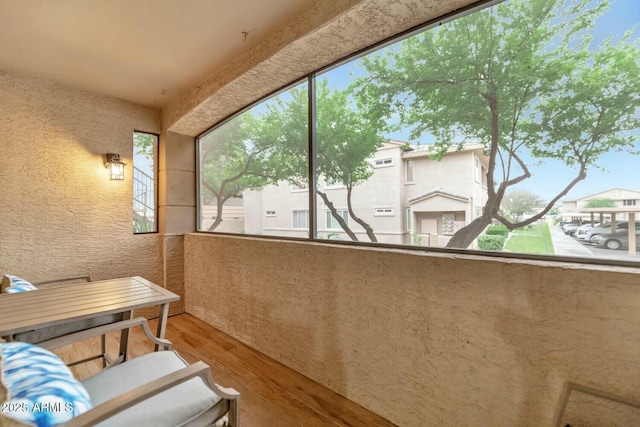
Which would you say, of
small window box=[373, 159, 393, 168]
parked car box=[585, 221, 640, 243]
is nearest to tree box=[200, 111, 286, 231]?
small window box=[373, 159, 393, 168]

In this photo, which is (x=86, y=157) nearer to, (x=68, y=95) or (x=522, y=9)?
(x=68, y=95)

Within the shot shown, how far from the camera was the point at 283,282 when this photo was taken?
216 centimetres

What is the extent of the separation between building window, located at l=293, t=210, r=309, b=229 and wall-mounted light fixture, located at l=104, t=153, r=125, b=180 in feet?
7.32

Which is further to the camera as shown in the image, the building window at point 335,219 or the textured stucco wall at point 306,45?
the building window at point 335,219

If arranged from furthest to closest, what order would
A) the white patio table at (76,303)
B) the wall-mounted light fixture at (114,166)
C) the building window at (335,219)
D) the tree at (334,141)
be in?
the wall-mounted light fixture at (114,166), the building window at (335,219), the tree at (334,141), the white patio table at (76,303)

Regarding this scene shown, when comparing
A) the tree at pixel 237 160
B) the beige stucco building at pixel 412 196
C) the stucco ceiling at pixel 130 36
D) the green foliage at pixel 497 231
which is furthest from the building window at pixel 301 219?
the stucco ceiling at pixel 130 36

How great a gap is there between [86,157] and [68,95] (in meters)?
0.64

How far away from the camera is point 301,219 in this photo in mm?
2248

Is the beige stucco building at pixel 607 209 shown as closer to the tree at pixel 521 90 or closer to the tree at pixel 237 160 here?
the tree at pixel 521 90

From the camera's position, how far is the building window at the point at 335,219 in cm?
196

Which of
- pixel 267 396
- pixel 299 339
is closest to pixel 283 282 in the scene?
pixel 299 339

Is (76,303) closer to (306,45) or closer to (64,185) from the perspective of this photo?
(64,185)

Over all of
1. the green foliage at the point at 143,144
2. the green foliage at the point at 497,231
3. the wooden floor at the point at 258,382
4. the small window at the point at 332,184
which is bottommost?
the wooden floor at the point at 258,382

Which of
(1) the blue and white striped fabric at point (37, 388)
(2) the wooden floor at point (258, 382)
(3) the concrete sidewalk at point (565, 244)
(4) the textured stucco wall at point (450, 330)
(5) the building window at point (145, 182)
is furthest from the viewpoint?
(5) the building window at point (145, 182)
